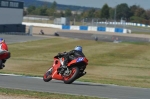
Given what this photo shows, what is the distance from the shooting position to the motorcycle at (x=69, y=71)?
15625 mm

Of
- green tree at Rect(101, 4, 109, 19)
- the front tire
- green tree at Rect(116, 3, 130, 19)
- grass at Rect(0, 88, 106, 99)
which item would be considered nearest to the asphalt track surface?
the front tire

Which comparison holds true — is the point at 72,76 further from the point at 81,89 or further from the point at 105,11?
the point at 105,11

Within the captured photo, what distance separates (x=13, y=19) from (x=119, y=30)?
28867mm

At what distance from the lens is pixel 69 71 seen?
16.0 metres

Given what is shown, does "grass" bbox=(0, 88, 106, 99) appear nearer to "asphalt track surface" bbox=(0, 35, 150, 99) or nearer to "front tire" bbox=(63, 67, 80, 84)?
"asphalt track surface" bbox=(0, 35, 150, 99)

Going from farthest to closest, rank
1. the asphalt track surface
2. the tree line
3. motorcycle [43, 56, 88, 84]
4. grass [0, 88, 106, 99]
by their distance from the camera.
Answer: the tree line
motorcycle [43, 56, 88, 84]
the asphalt track surface
grass [0, 88, 106, 99]

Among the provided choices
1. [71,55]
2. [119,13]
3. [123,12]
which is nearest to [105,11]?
[119,13]

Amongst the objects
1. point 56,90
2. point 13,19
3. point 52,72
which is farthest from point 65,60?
point 13,19

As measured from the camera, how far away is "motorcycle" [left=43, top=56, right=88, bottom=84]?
15.6 m

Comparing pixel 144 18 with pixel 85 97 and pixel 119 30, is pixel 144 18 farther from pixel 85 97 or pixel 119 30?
pixel 85 97

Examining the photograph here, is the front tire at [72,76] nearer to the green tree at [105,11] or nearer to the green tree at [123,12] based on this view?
the green tree at [105,11]

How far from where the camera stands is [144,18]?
537 ft

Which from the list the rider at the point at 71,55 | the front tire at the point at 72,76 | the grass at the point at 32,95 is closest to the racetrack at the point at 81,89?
the front tire at the point at 72,76

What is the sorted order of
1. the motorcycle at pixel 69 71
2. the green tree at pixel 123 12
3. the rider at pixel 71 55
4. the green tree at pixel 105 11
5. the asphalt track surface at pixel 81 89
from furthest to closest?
the green tree at pixel 123 12 < the green tree at pixel 105 11 < the rider at pixel 71 55 < the motorcycle at pixel 69 71 < the asphalt track surface at pixel 81 89
